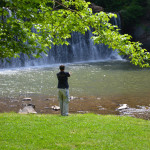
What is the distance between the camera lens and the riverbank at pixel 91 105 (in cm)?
1336

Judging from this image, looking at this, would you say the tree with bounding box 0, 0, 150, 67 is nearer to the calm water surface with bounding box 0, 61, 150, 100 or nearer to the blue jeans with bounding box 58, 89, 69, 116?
the blue jeans with bounding box 58, 89, 69, 116

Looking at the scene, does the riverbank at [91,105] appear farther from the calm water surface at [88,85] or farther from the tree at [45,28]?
the tree at [45,28]

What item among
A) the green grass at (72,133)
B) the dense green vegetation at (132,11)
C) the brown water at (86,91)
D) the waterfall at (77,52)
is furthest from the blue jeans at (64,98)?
the dense green vegetation at (132,11)

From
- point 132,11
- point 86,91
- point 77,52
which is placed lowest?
point 86,91

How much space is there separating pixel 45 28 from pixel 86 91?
1081 centimetres

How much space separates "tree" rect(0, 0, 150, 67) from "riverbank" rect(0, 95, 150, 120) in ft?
18.2

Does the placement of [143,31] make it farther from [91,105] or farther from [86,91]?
[91,105]

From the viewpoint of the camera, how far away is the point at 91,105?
1486 cm

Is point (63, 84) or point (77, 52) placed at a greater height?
point (77, 52)

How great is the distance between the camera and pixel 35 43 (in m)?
6.76

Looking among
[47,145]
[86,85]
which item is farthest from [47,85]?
[47,145]

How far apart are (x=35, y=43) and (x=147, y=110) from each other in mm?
8303

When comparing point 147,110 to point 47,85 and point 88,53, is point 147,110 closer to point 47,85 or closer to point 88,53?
point 47,85

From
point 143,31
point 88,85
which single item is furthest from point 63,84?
point 143,31
